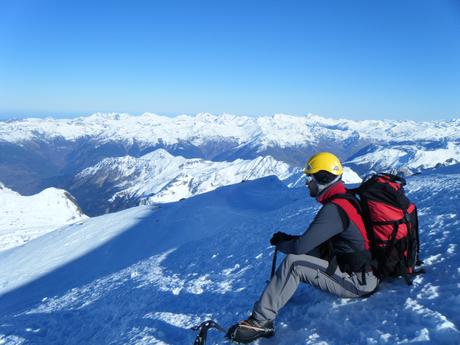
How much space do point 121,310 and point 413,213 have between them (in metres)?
9.33

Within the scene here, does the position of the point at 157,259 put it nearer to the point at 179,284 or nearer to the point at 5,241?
the point at 179,284

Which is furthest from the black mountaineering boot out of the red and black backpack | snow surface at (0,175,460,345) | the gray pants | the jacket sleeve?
the red and black backpack

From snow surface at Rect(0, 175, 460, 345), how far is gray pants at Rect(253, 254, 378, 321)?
47 cm

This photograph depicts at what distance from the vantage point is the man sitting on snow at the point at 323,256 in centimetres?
644

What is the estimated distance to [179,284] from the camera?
13281 millimetres

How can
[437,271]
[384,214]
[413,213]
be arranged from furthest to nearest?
[437,271]
[413,213]
[384,214]

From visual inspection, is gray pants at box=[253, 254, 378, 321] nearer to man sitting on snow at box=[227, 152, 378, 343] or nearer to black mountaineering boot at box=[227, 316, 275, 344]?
man sitting on snow at box=[227, 152, 378, 343]

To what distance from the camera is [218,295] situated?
10836 mm

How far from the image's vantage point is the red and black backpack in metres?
6.68

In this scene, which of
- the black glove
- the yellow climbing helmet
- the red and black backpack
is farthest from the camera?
the black glove

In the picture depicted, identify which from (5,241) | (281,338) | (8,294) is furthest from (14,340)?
(5,241)

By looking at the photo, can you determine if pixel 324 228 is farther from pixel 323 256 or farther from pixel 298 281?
pixel 298 281

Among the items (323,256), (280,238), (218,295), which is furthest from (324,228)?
(218,295)

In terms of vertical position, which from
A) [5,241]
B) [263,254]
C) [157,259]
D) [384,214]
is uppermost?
[384,214]
